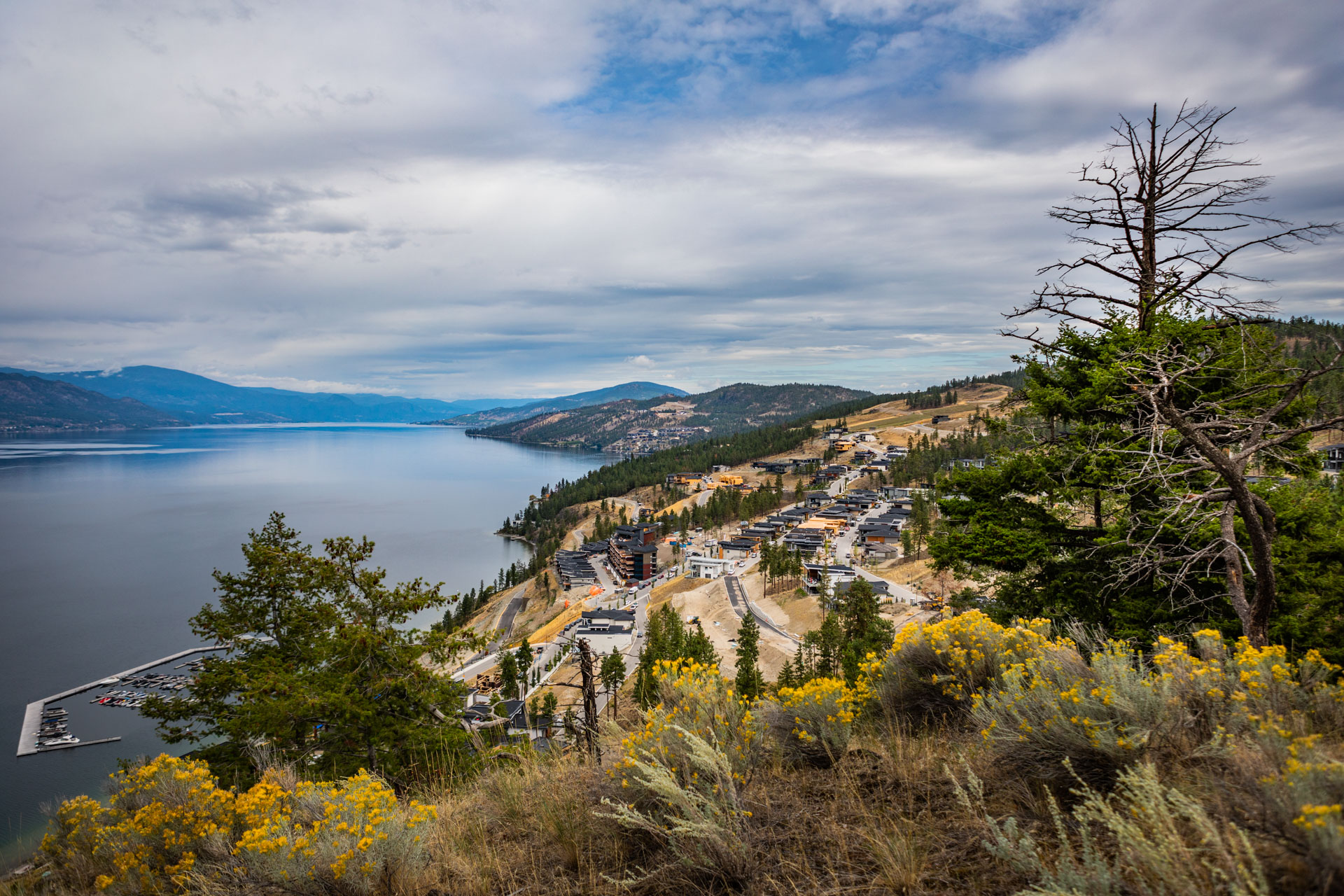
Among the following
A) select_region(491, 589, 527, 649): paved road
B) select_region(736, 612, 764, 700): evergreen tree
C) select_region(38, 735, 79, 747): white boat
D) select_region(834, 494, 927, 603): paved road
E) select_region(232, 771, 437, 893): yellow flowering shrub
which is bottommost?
select_region(491, 589, 527, 649): paved road

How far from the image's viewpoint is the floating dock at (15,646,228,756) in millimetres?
28688

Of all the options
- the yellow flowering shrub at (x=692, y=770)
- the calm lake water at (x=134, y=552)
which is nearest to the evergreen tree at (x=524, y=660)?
the calm lake water at (x=134, y=552)

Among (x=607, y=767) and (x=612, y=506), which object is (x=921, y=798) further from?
(x=612, y=506)

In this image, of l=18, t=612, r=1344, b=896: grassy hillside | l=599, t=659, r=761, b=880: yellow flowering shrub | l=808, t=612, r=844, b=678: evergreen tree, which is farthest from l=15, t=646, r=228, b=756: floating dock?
l=599, t=659, r=761, b=880: yellow flowering shrub

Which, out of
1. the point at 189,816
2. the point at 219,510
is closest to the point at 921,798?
the point at 189,816

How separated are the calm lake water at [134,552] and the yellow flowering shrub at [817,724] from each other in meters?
10.7

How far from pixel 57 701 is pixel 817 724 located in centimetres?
4703

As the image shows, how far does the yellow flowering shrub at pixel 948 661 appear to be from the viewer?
505 centimetres

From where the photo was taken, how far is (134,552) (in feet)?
224

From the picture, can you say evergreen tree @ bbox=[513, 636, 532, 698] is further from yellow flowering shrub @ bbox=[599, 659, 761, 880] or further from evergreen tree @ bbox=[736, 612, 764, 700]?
yellow flowering shrub @ bbox=[599, 659, 761, 880]

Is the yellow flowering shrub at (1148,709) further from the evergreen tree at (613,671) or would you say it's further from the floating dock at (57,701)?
the floating dock at (57,701)

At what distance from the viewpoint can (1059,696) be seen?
3729 millimetres

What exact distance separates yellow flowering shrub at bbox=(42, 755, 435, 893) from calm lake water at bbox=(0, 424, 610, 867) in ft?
21.2

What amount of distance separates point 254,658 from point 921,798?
48.4 ft
